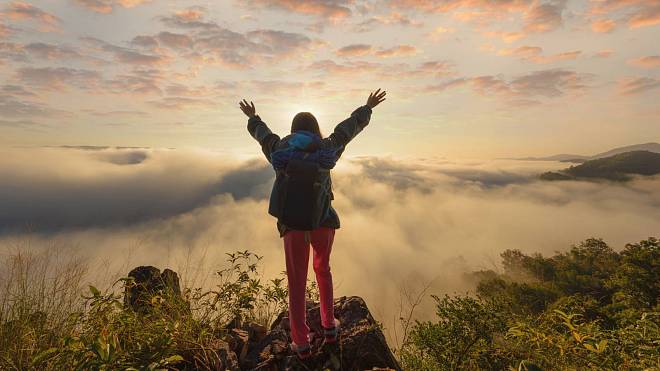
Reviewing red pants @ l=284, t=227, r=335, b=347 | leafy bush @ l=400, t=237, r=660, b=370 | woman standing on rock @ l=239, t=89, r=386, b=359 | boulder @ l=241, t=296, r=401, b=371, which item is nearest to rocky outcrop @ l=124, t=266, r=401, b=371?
boulder @ l=241, t=296, r=401, b=371

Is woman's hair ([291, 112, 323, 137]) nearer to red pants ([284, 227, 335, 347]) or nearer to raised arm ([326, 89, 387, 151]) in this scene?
raised arm ([326, 89, 387, 151])

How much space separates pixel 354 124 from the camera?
4.28 meters

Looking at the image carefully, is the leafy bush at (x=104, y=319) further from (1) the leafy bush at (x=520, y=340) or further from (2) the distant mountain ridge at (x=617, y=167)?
(2) the distant mountain ridge at (x=617, y=167)

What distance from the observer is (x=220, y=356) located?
12.8 ft

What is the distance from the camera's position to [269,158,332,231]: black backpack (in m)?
3.68

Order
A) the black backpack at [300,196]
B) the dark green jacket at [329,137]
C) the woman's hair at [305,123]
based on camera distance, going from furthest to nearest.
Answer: the woman's hair at [305,123], the dark green jacket at [329,137], the black backpack at [300,196]

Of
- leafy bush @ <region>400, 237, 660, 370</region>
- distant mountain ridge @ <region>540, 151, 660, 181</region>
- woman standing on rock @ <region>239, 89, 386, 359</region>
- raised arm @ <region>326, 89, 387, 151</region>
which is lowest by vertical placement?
distant mountain ridge @ <region>540, 151, 660, 181</region>

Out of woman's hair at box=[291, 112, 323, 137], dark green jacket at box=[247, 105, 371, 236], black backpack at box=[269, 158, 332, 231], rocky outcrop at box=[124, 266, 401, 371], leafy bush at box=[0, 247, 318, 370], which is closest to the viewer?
leafy bush at box=[0, 247, 318, 370]

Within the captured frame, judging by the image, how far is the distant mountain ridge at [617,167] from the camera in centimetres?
16200

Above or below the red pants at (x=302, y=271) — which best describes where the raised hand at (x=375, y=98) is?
above

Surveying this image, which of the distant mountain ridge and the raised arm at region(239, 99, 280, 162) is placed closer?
the raised arm at region(239, 99, 280, 162)

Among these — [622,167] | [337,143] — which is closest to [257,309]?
[337,143]

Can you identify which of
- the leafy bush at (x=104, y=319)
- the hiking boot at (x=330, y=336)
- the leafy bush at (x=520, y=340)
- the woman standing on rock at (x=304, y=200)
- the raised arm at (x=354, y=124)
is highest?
the raised arm at (x=354, y=124)

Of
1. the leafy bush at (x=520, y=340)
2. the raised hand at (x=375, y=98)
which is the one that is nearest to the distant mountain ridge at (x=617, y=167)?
the leafy bush at (x=520, y=340)
